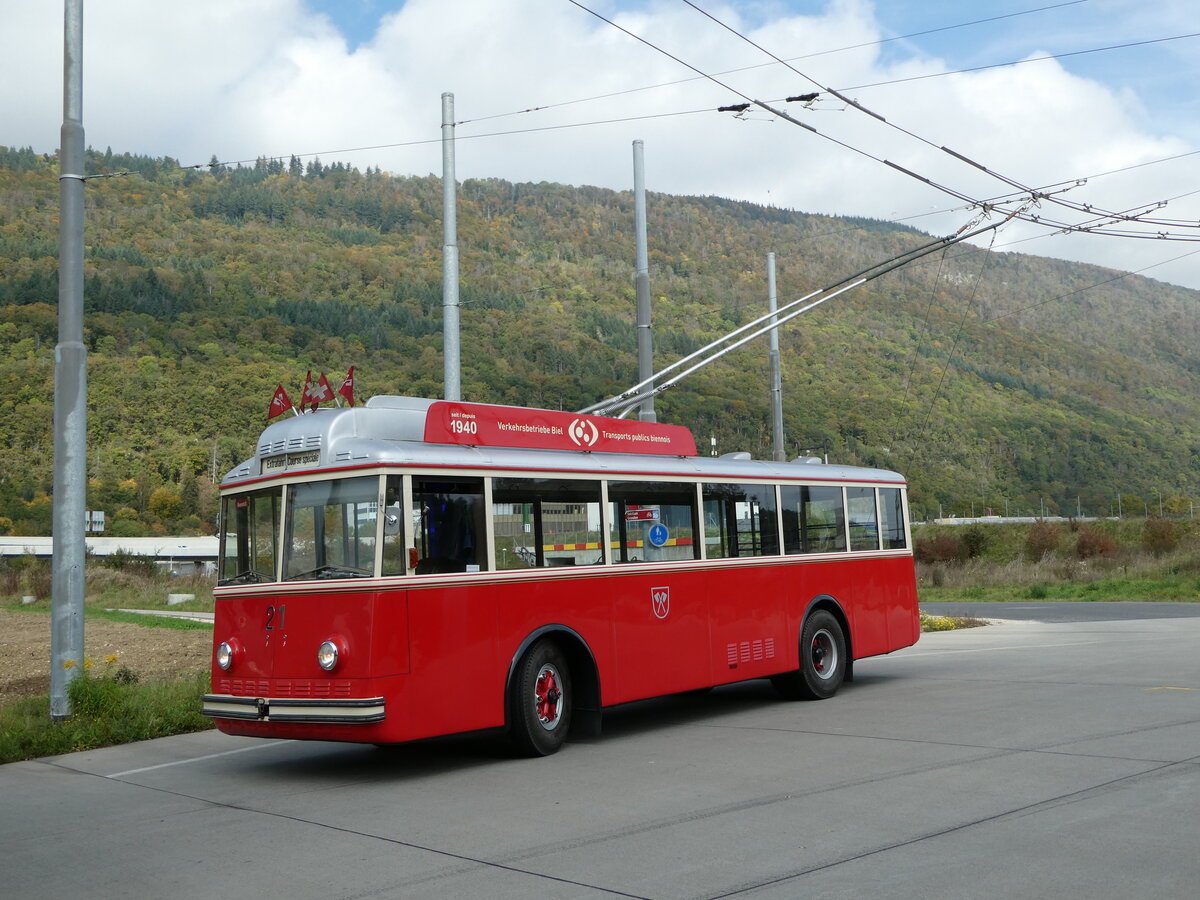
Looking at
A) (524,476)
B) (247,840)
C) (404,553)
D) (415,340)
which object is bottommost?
(247,840)

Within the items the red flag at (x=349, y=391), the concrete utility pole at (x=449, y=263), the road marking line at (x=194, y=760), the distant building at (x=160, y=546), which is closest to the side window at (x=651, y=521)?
the red flag at (x=349, y=391)

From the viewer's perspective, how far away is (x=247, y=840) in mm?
7414

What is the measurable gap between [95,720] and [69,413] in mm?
3068

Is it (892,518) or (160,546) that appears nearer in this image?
(892,518)

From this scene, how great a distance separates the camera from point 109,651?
70.7ft

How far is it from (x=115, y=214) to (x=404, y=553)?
257 feet

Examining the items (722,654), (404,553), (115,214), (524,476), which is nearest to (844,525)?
(722,654)

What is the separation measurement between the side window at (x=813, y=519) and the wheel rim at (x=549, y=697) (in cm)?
400

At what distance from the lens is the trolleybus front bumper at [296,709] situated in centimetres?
897

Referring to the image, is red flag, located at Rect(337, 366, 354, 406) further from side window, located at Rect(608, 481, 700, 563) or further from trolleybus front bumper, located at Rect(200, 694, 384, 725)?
trolleybus front bumper, located at Rect(200, 694, 384, 725)

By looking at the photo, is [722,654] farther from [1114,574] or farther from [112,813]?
[1114,574]

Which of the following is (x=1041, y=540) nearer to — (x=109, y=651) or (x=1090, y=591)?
(x=1090, y=591)

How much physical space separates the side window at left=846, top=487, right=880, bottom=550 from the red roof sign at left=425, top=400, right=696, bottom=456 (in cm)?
287

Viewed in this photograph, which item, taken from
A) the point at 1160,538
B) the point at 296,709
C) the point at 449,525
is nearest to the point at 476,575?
the point at 449,525
